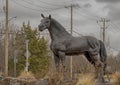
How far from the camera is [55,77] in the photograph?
11.7 meters

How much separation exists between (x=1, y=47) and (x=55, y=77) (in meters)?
36.1

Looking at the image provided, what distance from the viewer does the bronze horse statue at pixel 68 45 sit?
12641 millimetres

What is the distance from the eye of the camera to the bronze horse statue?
12641mm

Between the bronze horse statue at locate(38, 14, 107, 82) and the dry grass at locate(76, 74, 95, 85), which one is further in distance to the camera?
the bronze horse statue at locate(38, 14, 107, 82)

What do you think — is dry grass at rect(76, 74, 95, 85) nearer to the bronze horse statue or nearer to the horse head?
the bronze horse statue

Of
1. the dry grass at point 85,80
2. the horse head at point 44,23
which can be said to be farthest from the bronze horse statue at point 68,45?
the dry grass at point 85,80

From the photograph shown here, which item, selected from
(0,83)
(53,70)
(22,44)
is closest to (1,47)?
(22,44)

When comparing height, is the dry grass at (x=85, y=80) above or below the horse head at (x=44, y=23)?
below

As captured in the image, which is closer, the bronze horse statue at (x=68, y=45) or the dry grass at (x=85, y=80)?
the dry grass at (x=85, y=80)

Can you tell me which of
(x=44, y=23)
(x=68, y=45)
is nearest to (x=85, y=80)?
(x=68, y=45)

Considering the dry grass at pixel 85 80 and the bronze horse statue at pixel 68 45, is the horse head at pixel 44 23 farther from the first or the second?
the dry grass at pixel 85 80

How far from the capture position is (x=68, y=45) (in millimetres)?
12836

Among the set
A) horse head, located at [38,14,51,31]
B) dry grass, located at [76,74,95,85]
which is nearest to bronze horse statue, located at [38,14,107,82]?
horse head, located at [38,14,51,31]

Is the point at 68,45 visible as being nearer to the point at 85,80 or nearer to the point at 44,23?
the point at 44,23
